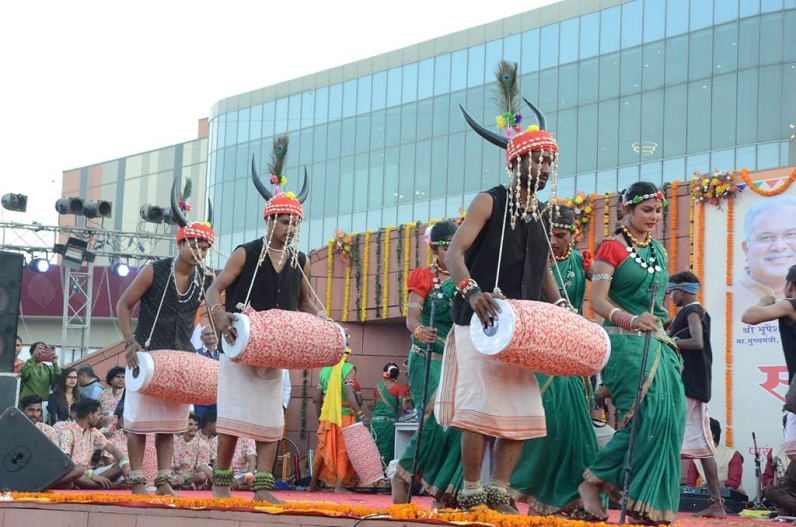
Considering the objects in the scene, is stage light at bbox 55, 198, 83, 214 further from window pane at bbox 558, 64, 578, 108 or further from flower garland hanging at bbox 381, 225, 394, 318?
window pane at bbox 558, 64, 578, 108

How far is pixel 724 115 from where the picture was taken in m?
31.6

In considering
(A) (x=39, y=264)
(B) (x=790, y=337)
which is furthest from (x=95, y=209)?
(B) (x=790, y=337)

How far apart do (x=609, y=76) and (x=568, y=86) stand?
4.08 feet

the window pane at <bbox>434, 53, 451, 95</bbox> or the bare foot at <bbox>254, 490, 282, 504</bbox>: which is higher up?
the window pane at <bbox>434, 53, 451, 95</bbox>

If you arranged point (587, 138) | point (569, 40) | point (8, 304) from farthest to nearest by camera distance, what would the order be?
point (569, 40) < point (587, 138) < point (8, 304)

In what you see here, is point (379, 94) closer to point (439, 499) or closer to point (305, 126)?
point (305, 126)

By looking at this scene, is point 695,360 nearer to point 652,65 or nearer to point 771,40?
point 771,40

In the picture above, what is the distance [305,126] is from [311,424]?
26.5 metres

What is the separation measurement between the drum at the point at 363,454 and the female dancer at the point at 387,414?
15cm

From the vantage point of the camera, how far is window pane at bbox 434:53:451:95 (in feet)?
124

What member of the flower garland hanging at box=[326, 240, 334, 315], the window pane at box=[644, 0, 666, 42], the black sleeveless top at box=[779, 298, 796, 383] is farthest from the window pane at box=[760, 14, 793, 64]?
the black sleeveless top at box=[779, 298, 796, 383]

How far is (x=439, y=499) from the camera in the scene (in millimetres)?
7781

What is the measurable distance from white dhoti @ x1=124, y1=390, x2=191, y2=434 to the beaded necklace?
3402 millimetres

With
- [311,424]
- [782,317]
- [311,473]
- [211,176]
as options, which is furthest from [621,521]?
[211,176]
